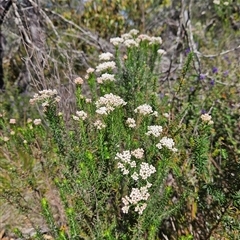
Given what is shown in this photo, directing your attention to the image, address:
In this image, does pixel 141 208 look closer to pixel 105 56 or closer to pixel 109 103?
pixel 109 103

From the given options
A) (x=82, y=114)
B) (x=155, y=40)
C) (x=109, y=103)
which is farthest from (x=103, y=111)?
(x=155, y=40)

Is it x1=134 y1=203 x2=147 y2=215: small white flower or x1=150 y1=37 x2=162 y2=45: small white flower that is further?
x1=150 y1=37 x2=162 y2=45: small white flower

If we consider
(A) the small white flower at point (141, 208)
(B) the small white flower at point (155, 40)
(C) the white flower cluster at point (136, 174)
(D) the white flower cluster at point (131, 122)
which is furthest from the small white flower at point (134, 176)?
(B) the small white flower at point (155, 40)

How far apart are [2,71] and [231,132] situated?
11.1ft

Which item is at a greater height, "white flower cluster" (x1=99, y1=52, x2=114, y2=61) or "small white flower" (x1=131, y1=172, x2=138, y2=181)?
"white flower cluster" (x1=99, y1=52, x2=114, y2=61)

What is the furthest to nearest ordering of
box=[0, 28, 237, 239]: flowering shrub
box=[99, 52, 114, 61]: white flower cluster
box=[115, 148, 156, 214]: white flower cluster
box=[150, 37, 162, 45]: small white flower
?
box=[150, 37, 162, 45]: small white flower, box=[99, 52, 114, 61]: white flower cluster, box=[0, 28, 237, 239]: flowering shrub, box=[115, 148, 156, 214]: white flower cluster

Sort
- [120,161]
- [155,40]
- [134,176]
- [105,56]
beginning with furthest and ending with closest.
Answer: [155,40], [105,56], [120,161], [134,176]

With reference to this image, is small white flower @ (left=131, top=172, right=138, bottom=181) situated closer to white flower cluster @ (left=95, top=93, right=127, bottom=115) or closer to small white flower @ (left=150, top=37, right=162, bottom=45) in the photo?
white flower cluster @ (left=95, top=93, right=127, bottom=115)

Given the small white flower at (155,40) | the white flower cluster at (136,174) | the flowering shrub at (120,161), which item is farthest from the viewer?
the small white flower at (155,40)

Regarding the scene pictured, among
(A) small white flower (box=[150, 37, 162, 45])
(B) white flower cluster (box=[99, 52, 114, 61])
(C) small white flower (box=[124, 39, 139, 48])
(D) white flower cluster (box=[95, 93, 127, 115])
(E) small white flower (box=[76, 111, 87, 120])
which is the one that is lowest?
(E) small white flower (box=[76, 111, 87, 120])

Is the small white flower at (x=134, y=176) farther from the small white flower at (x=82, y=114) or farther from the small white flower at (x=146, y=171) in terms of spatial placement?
the small white flower at (x=82, y=114)

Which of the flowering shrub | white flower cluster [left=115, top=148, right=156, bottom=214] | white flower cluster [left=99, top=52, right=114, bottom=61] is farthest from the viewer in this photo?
white flower cluster [left=99, top=52, right=114, bottom=61]

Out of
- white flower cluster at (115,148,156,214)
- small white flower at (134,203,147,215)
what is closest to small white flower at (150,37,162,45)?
white flower cluster at (115,148,156,214)

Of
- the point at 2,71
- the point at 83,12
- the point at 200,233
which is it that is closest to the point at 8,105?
the point at 2,71
